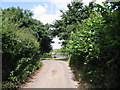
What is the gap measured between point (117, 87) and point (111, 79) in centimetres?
27

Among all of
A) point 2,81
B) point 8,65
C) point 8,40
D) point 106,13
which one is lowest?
point 2,81

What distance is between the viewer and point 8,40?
7410 mm

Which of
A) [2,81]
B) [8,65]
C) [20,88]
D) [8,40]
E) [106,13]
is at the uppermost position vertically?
[106,13]

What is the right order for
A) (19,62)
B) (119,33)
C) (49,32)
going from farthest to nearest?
(49,32)
(19,62)
(119,33)

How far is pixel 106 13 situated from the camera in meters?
3.94

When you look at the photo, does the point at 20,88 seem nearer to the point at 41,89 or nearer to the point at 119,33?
the point at 41,89

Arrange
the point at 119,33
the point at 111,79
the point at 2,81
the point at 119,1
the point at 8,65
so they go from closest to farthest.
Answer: the point at 119,33, the point at 119,1, the point at 111,79, the point at 2,81, the point at 8,65

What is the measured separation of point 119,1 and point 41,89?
7.04 metres

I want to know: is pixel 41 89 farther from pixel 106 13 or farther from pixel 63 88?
pixel 106 13

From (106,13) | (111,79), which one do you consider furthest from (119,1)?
(111,79)

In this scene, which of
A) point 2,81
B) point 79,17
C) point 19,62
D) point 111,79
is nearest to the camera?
point 111,79

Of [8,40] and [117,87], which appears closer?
[117,87]

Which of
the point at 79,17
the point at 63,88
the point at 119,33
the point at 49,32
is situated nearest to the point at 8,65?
the point at 63,88

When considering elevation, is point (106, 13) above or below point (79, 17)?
below
